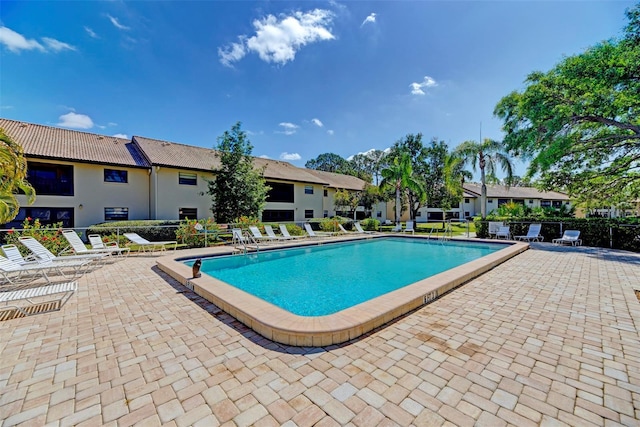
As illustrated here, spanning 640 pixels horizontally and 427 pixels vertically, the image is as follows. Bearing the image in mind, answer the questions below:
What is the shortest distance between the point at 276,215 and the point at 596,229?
2065 centimetres

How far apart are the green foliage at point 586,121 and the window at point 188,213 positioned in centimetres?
2098

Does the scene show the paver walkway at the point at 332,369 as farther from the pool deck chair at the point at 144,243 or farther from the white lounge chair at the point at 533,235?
the white lounge chair at the point at 533,235

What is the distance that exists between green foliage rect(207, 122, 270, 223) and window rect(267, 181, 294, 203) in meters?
6.05

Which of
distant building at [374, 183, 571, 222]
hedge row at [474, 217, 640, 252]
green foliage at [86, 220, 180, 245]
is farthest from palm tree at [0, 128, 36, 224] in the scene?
distant building at [374, 183, 571, 222]

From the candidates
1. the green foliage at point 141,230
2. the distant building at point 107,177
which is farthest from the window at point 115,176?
the green foliage at point 141,230

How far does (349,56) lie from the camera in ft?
50.1

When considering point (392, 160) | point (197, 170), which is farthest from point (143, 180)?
point (392, 160)

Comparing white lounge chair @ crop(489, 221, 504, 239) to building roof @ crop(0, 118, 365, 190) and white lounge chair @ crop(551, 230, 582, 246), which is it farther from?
building roof @ crop(0, 118, 365, 190)

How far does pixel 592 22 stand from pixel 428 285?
15.6 metres

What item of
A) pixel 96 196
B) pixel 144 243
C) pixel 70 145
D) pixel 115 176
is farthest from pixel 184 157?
pixel 144 243

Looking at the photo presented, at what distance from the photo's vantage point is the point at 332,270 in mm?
9180

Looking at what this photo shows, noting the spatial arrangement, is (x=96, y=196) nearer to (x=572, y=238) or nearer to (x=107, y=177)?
(x=107, y=177)

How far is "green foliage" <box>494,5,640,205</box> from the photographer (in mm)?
12578

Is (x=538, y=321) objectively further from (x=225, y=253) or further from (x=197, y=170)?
(x=197, y=170)
